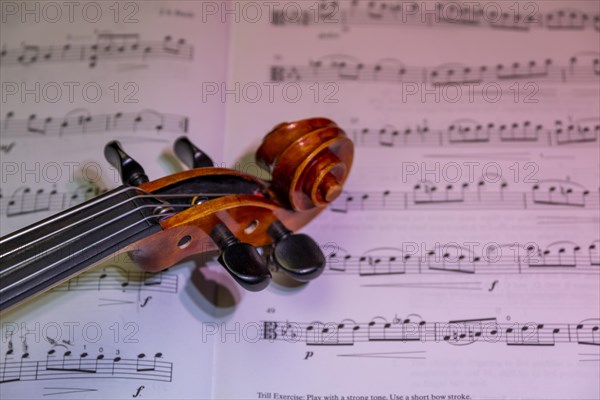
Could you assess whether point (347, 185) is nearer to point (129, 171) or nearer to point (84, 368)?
point (129, 171)

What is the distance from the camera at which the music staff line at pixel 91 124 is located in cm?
150

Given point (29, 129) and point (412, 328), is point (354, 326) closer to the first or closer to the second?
point (412, 328)

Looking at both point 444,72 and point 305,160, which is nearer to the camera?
point 305,160

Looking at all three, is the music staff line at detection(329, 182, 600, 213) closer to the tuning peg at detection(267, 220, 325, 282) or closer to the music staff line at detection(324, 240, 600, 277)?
the music staff line at detection(324, 240, 600, 277)

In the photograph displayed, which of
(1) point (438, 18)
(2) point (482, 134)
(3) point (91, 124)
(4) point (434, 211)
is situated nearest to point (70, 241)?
(3) point (91, 124)

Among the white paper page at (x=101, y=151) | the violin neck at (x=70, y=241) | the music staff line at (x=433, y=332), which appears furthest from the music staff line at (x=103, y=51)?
the music staff line at (x=433, y=332)

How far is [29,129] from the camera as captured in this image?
151 centimetres

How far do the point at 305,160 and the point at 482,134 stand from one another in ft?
1.88

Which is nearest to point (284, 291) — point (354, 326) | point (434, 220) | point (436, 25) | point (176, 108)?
point (354, 326)

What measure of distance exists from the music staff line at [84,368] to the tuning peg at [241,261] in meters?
0.30

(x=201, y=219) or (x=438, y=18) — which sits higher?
(x=438, y=18)

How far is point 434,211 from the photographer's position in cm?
144

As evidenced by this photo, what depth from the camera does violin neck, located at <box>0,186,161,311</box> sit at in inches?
38.5

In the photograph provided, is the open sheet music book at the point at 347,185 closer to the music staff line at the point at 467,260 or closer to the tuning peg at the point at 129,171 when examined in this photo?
the music staff line at the point at 467,260
